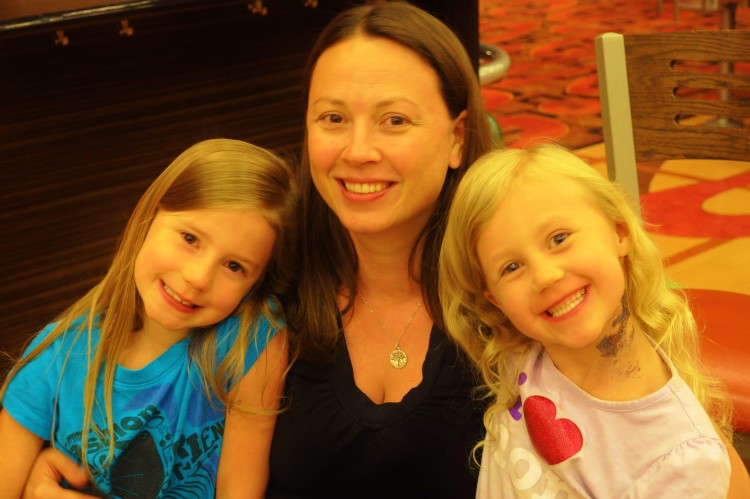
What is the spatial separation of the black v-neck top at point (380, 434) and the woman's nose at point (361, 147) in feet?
1.08

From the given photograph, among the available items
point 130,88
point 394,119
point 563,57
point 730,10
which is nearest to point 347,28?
point 394,119

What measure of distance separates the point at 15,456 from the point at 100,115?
107 centimetres

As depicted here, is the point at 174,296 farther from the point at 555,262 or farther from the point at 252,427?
the point at 555,262

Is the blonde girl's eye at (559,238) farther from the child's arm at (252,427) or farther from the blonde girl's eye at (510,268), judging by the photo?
the child's arm at (252,427)

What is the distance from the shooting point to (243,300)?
1679 millimetres

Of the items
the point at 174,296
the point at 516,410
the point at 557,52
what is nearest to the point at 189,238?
the point at 174,296

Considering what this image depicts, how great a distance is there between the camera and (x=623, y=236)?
144 centimetres

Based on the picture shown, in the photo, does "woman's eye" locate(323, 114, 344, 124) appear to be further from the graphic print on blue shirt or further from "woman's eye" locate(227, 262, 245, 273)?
the graphic print on blue shirt

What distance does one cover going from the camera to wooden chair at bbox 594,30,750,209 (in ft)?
6.59

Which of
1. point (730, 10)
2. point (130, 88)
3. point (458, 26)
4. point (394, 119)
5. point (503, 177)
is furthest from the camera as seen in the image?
point (730, 10)

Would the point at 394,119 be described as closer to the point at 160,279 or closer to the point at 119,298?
the point at 160,279

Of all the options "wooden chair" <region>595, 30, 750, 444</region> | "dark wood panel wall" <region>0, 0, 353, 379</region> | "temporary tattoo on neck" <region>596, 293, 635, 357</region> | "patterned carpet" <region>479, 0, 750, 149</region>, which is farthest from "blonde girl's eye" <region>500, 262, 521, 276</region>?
"patterned carpet" <region>479, 0, 750, 149</region>

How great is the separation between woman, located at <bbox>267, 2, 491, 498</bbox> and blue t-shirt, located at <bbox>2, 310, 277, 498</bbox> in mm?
121

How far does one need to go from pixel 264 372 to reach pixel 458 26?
1.67 m
